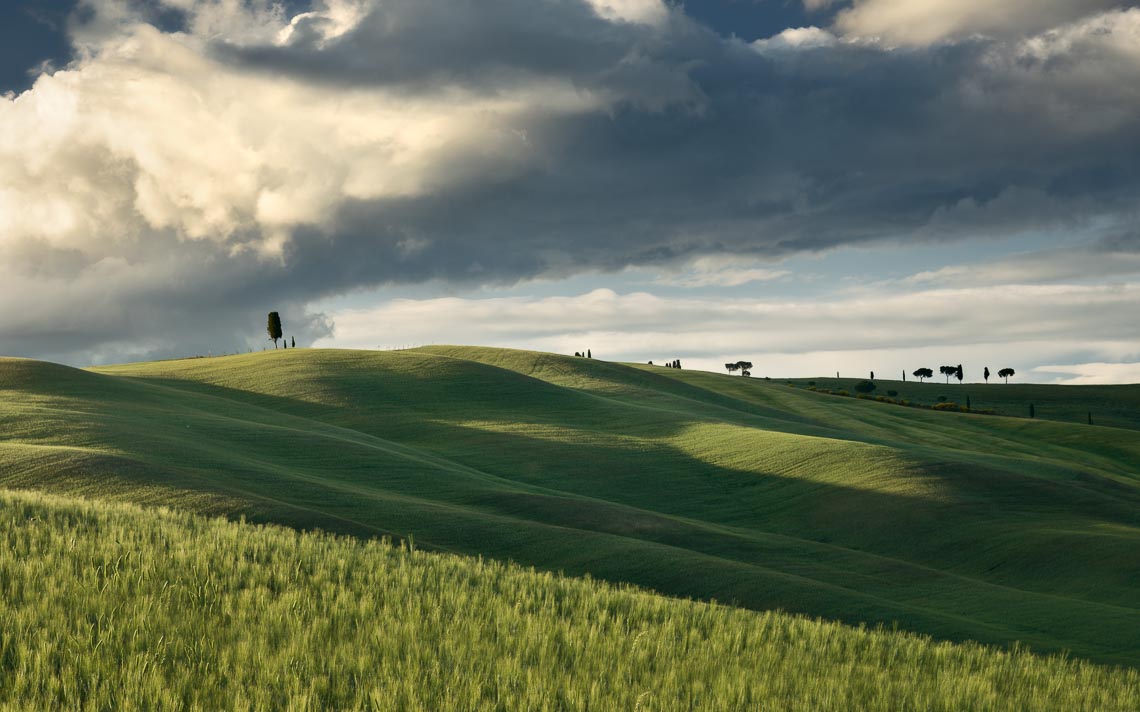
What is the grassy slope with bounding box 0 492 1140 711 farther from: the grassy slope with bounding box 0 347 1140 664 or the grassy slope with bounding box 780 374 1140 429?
the grassy slope with bounding box 780 374 1140 429

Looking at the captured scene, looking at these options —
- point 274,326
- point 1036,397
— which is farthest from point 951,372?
point 274,326

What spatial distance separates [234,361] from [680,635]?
69.0 metres

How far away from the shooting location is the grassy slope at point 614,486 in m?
24.4

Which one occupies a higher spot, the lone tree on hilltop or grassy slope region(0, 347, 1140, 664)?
the lone tree on hilltop

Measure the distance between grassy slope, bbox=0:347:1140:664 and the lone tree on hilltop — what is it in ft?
98.2

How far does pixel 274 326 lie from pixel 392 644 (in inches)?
3711

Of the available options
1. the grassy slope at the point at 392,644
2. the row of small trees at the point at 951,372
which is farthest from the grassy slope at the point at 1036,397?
the grassy slope at the point at 392,644

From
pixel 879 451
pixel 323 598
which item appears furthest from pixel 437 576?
pixel 879 451

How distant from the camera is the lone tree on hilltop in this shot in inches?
3915

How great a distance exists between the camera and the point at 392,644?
1032 cm

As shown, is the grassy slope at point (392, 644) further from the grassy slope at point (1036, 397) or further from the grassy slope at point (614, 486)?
the grassy slope at point (1036, 397)

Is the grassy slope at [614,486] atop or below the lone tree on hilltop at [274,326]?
below

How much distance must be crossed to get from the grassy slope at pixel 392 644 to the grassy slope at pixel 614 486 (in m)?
8.43

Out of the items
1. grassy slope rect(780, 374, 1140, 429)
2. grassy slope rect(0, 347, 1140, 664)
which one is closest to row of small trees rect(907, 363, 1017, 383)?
grassy slope rect(780, 374, 1140, 429)
